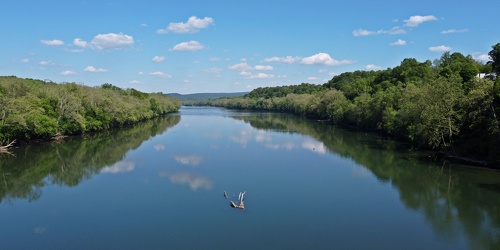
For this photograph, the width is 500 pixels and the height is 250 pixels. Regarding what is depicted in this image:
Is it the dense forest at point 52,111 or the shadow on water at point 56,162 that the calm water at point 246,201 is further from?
the dense forest at point 52,111

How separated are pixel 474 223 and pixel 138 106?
6736cm

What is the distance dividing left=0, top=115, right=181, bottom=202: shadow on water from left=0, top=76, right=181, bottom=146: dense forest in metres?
1.74

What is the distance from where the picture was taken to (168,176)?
90.4 feet

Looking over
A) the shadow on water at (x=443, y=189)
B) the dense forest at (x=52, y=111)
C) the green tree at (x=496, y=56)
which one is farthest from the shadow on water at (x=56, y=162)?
the green tree at (x=496, y=56)

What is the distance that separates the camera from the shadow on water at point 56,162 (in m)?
25.0

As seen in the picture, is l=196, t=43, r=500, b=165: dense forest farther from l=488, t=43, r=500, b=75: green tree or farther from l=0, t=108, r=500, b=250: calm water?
l=0, t=108, r=500, b=250: calm water

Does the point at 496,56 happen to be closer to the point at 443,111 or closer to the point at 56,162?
the point at 443,111

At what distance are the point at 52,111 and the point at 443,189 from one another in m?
40.5

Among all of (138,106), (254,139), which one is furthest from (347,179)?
(138,106)

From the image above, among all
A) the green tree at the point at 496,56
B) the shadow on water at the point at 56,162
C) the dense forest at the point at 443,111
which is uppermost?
the green tree at the point at 496,56

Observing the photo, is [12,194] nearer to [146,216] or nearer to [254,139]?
[146,216]

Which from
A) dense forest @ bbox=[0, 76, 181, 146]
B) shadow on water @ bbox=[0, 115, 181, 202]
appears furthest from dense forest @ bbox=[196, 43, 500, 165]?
dense forest @ bbox=[0, 76, 181, 146]

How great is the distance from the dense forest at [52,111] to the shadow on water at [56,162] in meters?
1.74

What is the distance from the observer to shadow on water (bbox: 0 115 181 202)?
82.2ft
